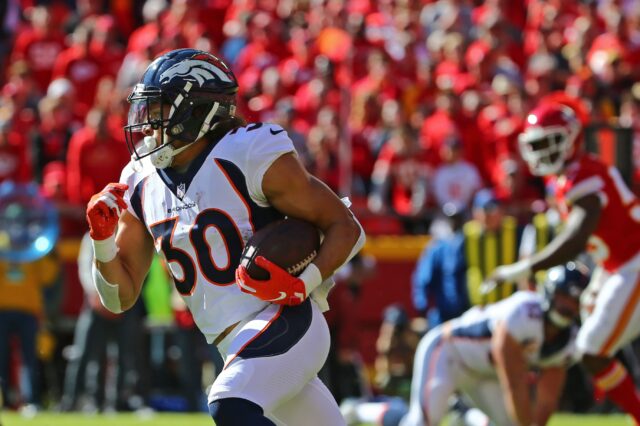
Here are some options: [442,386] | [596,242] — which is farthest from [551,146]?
[442,386]

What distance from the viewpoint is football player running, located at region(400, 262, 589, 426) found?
752cm

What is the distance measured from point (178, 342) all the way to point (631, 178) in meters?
3.69

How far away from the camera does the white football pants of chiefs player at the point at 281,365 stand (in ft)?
14.1

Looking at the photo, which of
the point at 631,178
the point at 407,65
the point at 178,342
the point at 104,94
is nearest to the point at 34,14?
the point at 104,94

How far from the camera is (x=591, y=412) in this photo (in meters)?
10.9

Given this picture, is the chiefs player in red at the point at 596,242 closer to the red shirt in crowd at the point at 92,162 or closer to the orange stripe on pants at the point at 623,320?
the orange stripe on pants at the point at 623,320

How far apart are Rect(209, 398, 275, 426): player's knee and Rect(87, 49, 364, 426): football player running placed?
4 cm

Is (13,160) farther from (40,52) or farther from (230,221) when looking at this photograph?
(230,221)

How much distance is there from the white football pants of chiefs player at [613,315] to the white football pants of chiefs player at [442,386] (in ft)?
2.39

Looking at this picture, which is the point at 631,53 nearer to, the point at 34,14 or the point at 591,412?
the point at 591,412

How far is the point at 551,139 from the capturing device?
748cm

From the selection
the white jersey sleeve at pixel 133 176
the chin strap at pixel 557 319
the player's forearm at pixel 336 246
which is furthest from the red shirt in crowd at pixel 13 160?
the player's forearm at pixel 336 246

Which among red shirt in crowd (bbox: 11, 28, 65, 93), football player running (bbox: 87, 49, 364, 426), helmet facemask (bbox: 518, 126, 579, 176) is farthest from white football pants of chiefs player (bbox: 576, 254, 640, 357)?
red shirt in crowd (bbox: 11, 28, 65, 93)

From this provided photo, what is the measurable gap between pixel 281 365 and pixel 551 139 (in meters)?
3.53
